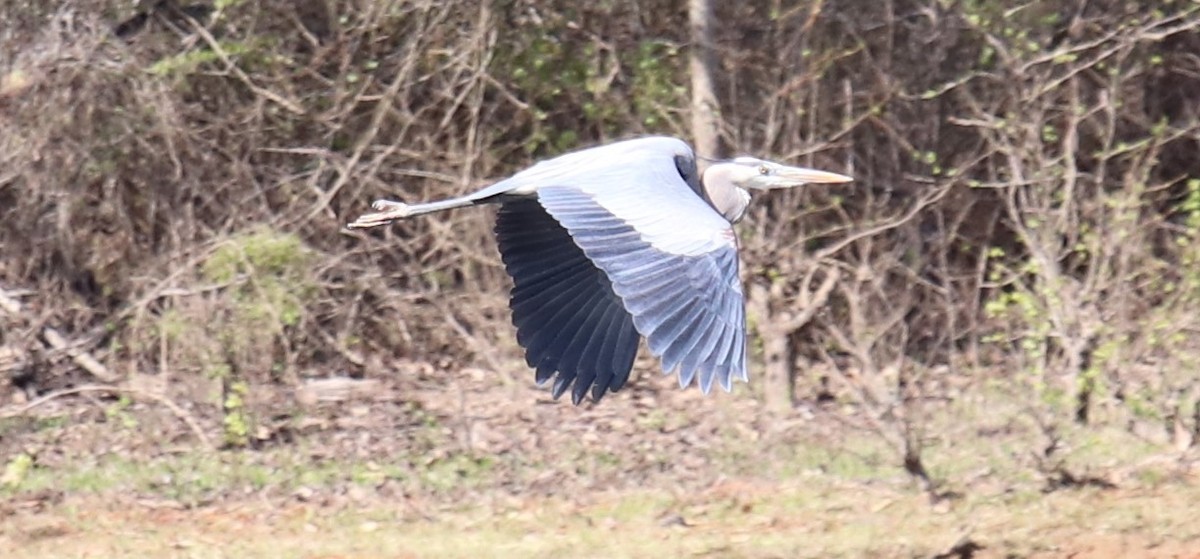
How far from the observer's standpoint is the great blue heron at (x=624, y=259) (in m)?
4.95

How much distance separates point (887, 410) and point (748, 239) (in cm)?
219

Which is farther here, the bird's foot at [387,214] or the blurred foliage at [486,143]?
the blurred foliage at [486,143]

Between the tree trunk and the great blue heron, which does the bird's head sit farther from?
the tree trunk

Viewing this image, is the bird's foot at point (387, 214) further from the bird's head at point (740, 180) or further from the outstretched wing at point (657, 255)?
the bird's head at point (740, 180)

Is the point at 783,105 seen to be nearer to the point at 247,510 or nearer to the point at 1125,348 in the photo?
the point at 1125,348

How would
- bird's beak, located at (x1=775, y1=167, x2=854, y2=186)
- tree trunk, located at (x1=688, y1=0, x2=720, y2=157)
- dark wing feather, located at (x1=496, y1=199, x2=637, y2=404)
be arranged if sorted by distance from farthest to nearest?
tree trunk, located at (x1=688, y1=0, x2=720, y2=157) → bird's beak, located at (x1=775, y1=167, x2=854, y2=186) → dark wing feather, located at (x1=496, y1=199, x2=637, y2=404)

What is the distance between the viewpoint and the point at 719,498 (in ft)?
28.1

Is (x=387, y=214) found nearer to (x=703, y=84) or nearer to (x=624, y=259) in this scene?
(x=624, y=259)

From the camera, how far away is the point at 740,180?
6879 mm

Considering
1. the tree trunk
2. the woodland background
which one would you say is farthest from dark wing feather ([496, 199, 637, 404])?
the tree trunk

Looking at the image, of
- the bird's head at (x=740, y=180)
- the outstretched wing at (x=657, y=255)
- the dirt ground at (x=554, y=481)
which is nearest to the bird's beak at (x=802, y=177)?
the bird's head at (x=740, y=180)

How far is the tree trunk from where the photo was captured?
10000mm

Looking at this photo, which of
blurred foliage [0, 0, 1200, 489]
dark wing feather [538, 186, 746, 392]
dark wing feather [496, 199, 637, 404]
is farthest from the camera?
blurred foliage [0, 0, 1200, 489]

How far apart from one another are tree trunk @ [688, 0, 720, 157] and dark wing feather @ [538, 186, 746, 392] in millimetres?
4647
